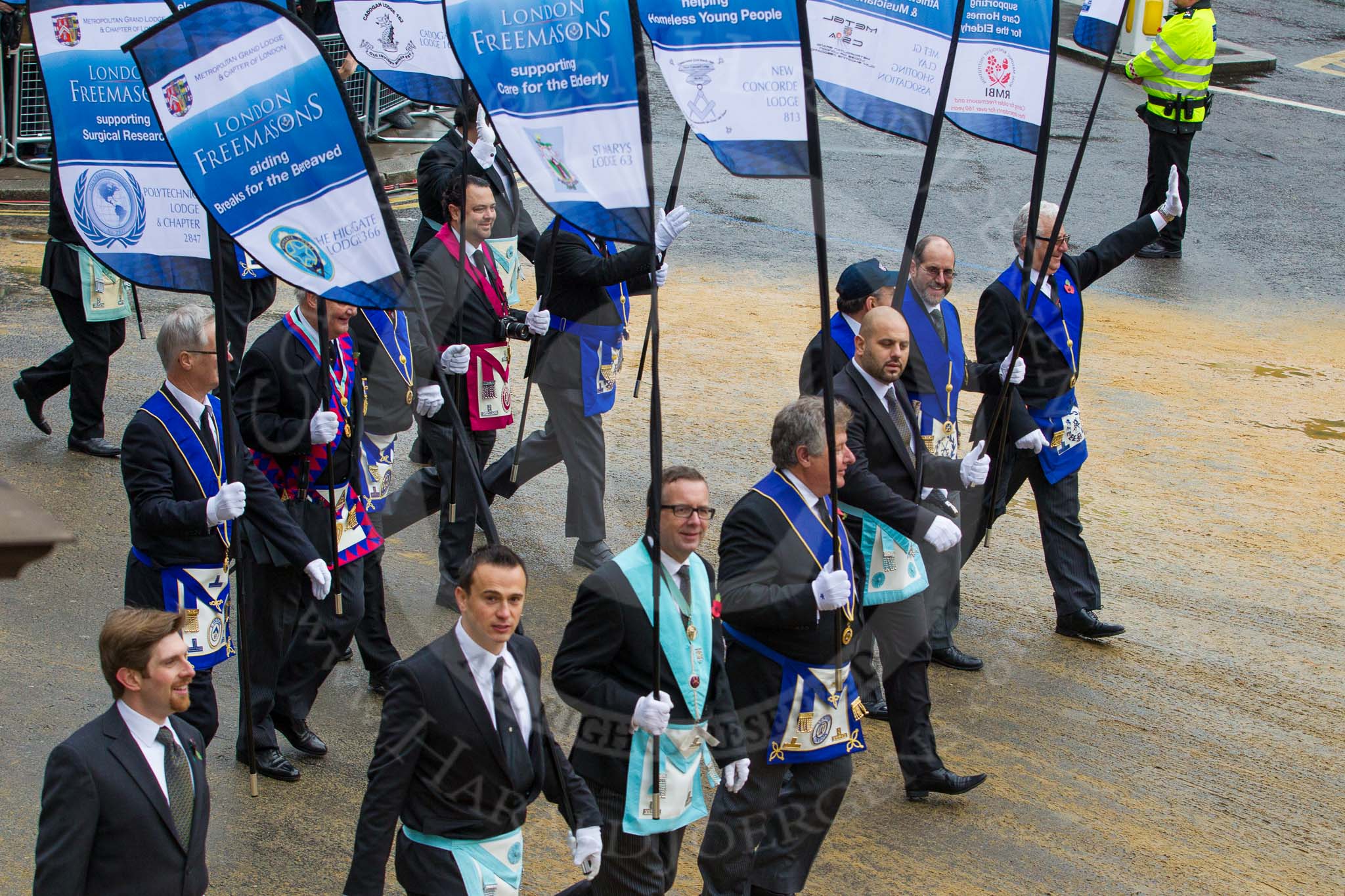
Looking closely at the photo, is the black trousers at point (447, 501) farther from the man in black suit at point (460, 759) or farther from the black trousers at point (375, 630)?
the man in black suit at point (460, 759)

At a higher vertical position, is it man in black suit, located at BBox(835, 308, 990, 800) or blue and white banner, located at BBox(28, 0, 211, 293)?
blue and white banner, located at BBox(28, 0, 211, 293)

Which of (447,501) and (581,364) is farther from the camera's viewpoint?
(581,364)

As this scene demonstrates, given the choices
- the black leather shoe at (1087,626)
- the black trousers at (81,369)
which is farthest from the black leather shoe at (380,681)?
the black leather shoe at (1087,626)

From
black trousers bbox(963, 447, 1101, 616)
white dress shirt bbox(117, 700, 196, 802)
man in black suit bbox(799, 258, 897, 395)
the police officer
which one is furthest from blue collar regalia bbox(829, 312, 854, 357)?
the police officer

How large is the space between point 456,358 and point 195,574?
2031 millimetres

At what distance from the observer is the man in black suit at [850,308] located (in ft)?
21.1

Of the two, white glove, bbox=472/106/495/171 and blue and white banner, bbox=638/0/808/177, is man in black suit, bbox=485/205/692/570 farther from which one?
blue and white banner, bbox=638/0/808/177

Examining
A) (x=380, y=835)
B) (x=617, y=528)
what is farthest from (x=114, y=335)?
(x=380, y=835)

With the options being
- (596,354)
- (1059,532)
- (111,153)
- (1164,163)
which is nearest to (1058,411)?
(1059,532)

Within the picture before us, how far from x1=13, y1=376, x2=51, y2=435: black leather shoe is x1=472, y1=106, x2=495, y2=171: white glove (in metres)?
2.73

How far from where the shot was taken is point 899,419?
20.2 feet

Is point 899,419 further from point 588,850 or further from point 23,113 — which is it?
point 23,113

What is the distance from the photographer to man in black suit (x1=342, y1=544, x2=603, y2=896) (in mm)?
4117

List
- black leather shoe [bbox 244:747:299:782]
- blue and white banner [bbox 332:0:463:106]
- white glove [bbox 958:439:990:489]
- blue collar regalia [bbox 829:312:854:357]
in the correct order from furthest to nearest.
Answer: blue and white banner [bbox 332:0:463:106], blue collar regalia [bbox 829:312:854:357], white glove [bbox 958:439:990:489], black leather shoe [bbox 244:747:299:782]
